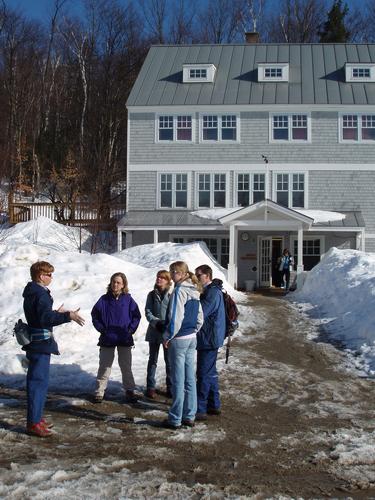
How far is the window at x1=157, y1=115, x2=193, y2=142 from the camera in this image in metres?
28.3

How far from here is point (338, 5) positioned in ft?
156

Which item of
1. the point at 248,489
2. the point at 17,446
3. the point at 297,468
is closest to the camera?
the point at 248,489

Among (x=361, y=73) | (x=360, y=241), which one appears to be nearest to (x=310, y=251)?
(x=360, y=241)

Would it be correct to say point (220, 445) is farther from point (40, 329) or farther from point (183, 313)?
point (40, 329)

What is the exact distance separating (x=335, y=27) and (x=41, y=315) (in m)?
44.9

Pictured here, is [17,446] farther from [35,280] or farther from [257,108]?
[257,108]

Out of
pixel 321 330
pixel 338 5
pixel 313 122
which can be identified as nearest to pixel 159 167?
pixel 313 122

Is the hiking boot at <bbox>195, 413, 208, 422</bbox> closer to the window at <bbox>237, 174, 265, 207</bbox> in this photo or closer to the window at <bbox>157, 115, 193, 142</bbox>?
the window at <bbox>237, 174, 265, 207</bbox>

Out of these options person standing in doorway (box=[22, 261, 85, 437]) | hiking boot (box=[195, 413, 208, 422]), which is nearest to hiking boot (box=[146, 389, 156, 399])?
hiking boot (box=[195, 413, 208, 422])

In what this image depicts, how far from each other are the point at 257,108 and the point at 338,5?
2427cm

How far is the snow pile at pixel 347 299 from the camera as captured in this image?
11.6 metres

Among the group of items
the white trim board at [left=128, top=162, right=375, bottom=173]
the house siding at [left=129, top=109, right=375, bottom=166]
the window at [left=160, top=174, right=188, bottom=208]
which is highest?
the house siding at [left=129, top=109, right=375, bottom=166]

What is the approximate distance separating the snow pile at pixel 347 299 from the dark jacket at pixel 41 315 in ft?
17.0

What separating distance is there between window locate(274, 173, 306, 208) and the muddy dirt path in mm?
18346
